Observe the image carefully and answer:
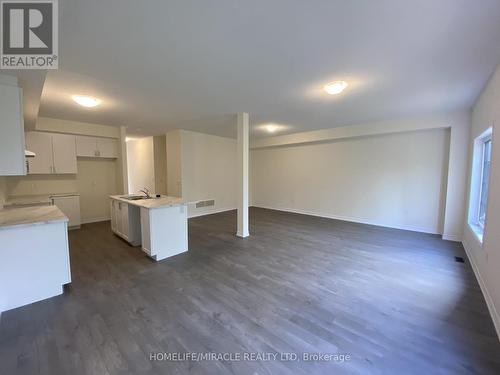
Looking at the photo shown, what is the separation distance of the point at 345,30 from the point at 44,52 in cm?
292

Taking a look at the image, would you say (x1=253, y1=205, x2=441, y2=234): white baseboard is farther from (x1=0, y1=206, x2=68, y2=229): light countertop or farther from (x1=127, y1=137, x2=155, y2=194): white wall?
(x1=0, y1=206, x2=68, y2=229): light countertop

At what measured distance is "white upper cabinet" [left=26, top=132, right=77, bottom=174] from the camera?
4645mm

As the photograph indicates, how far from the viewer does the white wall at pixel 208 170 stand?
631 cm

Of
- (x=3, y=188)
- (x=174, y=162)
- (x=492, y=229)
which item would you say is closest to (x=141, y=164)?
(x=174, y=162)

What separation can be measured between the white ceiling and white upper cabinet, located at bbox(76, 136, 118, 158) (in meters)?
1.47

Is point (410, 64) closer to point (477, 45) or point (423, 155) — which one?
point (477, 45)

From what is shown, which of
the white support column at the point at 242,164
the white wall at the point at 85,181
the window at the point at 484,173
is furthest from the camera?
the white wall at the point at 85,181

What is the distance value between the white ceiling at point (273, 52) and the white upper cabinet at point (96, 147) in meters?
1.47

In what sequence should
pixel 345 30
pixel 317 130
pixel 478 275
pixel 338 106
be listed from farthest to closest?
pixel 317 130 < pixel 338 106 < pixel 478 275 < pixel 345 30

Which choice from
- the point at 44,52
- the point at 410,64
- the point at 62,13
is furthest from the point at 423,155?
the point at 44,52

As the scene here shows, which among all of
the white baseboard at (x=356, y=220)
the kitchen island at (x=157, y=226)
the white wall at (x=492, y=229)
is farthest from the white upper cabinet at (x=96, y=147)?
the white wall at (x=492, y=229)

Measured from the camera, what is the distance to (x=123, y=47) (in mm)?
2094

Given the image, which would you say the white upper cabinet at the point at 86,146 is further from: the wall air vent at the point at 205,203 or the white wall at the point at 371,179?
the white wall at the point at 371,179

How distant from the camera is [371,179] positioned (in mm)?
5664
